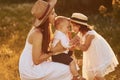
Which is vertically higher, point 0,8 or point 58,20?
point 58,20

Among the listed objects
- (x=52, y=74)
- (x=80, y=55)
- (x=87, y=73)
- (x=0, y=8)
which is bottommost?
(x=0, y=8)

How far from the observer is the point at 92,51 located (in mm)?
8992

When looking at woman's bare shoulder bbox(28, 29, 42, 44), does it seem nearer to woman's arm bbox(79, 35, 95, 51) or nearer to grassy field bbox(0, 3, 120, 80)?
woman's arm bbox(79, 35, 95, 51)

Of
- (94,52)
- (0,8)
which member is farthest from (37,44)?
(0,8)

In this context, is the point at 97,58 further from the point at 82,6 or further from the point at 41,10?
the point at 82,6

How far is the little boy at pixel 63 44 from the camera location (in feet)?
24.5

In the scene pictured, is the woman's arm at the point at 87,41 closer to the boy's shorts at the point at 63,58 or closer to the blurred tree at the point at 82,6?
the boy's shorts at the point at 63,58

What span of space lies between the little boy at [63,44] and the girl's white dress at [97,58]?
1325 mm

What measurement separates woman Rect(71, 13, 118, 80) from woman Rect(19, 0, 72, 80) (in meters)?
1.39

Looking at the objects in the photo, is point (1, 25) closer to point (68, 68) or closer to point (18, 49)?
point (18, 49)

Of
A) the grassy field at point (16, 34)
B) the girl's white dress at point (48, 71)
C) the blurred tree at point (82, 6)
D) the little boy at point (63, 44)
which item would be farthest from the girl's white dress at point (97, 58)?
the blurred tree at point (82, 6)

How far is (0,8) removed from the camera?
21219 mm

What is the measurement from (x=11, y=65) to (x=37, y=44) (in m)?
4.93

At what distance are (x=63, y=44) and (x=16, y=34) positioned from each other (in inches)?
334
